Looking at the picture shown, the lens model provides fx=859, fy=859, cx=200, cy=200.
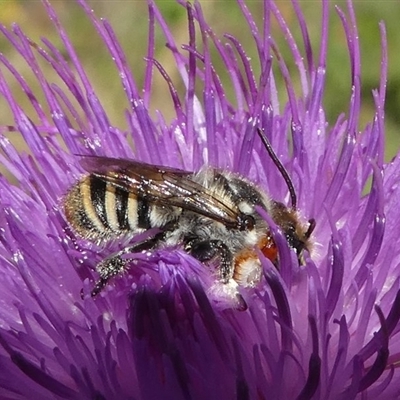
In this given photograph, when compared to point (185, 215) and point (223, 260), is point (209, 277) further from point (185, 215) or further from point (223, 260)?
point (185, 215)

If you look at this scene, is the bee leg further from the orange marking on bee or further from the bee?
the orange marking on bee

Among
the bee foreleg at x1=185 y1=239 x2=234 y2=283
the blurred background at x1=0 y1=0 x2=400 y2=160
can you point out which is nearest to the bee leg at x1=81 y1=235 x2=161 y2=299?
the bee foreleg at x1=185 y1=239 x2=234 y2=283

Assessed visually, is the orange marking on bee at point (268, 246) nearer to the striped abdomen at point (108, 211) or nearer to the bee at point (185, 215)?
the bee at point (185, 215)

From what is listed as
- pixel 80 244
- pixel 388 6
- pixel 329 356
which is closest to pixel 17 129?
pixel 80 244

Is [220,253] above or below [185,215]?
below

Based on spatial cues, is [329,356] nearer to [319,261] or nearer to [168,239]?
[319,261]

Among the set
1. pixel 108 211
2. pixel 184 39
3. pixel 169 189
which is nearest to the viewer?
pixel 169 189

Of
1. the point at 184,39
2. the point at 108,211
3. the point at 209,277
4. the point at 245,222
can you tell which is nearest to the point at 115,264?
the point at 108,211
